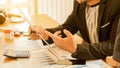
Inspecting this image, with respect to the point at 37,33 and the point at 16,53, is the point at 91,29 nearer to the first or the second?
the point at 37,33

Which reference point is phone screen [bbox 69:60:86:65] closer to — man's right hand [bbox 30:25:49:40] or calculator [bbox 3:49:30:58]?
calculator [bbox 3:49:30:58]

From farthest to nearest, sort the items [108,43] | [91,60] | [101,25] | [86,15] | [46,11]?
[46,11]
[86,15]
[101,25]
[108,43]
[91,60]

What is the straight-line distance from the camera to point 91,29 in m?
1.73

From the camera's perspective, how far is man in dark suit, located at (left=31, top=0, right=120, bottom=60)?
138 centimetres

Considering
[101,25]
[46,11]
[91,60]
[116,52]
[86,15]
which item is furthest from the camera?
[46,11]

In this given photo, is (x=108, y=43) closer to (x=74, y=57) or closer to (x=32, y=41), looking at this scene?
(x=74, y=57)

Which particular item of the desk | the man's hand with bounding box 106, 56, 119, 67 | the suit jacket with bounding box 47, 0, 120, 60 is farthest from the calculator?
the man's hand with bounding box 106, 56, 119, 67

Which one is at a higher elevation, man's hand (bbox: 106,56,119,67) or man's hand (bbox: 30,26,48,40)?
man's hand (bbox: 30,26,48,40)

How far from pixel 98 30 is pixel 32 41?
0.46m

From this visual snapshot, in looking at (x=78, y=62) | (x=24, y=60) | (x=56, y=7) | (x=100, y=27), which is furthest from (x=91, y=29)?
(x=56, y=7)

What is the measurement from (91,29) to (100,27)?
146 millimetres

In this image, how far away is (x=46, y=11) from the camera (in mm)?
3197

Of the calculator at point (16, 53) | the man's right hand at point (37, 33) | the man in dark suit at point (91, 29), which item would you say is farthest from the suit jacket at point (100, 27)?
the calculator at point (16, 53)

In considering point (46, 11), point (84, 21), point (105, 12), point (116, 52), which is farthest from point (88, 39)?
point (46, 11)
